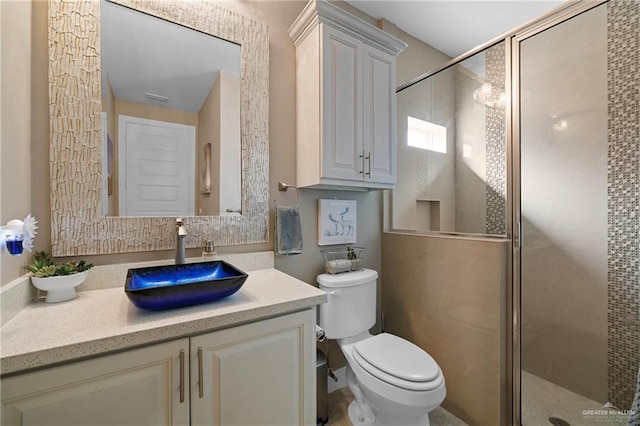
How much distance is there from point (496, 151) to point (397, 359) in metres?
1.32

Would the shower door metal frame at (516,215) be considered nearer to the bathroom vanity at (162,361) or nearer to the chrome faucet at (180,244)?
the bathroom vanity at (162,361)

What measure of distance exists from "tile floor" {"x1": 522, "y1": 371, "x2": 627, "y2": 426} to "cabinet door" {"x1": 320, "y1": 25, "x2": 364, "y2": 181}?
147cm

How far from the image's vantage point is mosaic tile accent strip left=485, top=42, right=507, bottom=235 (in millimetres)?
1526

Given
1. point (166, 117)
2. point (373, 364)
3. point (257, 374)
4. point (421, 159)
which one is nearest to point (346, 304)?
point (373, 364)

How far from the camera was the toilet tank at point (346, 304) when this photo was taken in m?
1.56

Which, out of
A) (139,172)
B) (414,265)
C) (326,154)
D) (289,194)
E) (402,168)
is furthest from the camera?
(402,168)

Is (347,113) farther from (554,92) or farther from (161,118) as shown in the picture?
(554,92)

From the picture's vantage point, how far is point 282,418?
38.2 inches

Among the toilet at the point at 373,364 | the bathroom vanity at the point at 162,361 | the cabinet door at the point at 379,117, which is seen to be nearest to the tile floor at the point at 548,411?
the toilet at the point at 373,364

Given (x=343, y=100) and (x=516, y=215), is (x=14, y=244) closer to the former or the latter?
(x=343, y=100)

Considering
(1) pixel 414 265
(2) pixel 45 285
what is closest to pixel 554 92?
(1) pixel 414 265

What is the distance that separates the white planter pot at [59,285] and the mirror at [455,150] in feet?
6.07

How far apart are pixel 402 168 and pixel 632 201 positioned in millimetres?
1211

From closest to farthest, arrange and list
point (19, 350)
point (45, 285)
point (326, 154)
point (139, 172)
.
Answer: point (19, 350) < point (45, 285) < point (139, 172) < point (326, 154)
